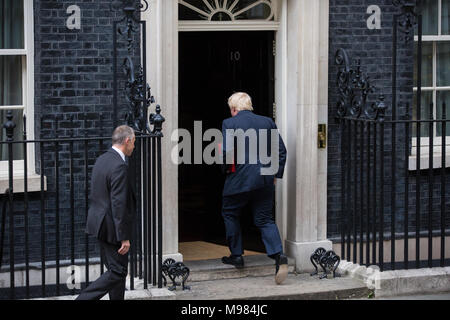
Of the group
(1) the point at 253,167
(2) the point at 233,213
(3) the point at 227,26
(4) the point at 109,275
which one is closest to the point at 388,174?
(1) the point at 253,167

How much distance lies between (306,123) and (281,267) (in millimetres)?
1517

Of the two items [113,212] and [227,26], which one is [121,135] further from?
[227,26]

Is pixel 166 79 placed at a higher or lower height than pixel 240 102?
higher

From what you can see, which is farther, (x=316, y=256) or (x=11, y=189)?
(x=316, y=256)

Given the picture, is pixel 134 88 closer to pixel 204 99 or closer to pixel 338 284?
pixel 338 284

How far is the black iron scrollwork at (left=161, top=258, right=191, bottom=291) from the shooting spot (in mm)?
8945

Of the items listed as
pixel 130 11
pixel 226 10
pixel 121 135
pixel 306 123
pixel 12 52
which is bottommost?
pixel 121 135

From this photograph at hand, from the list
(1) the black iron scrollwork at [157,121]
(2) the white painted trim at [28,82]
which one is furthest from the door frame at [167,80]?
(2) the white painted trim at [28,82]

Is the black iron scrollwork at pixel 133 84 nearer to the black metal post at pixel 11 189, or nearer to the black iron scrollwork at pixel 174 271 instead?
the black metal post at pixel 11 189

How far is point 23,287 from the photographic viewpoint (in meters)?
8.75

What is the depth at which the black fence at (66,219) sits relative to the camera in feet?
27.5

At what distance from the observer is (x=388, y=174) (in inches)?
395

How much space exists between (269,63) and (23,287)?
3515 mm

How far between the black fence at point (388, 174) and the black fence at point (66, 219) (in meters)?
1.97
